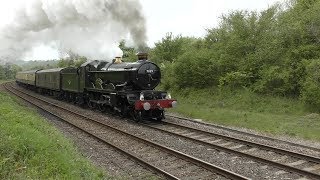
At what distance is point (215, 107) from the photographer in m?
22.2

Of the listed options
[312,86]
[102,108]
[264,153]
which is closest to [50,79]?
[102,108]

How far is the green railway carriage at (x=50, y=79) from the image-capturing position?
29606mm

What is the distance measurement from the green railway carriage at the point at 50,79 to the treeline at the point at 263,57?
841cm

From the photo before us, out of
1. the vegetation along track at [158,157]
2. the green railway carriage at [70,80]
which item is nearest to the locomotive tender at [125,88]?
the green railway carriage at [70,80]

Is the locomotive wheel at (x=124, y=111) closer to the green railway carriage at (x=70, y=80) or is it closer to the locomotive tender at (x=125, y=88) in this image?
the locomotive tender at (x=125, y=88)

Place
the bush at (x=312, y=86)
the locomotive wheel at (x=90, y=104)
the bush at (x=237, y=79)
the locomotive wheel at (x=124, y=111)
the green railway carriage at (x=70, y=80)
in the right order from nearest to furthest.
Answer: the bush at (x=312, y=86) → the locomotive wheel at (x=124, y=111) → the locomotive wheel at (x=90, y=104) → the bush at (x=237, y=79) → the green railway carriage at (x=70, y=80)

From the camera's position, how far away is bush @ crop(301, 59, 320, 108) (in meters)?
17.2

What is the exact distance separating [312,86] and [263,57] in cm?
516

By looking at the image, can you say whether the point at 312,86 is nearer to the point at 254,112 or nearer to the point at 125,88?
the point at 254,112

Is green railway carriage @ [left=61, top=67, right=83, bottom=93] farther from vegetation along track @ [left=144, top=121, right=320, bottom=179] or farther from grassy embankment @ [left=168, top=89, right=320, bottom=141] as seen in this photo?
Answer: vegetation along track @ [left=144, top=121, right=320, bottom=179]

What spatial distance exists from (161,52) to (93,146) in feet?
68.4

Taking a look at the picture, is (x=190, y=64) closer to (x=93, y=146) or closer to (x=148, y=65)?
(x=148, y=65)

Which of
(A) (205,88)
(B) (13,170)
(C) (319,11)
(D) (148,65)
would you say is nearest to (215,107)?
(A) (205,88)

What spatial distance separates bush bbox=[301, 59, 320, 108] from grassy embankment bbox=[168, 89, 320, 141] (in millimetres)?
571
